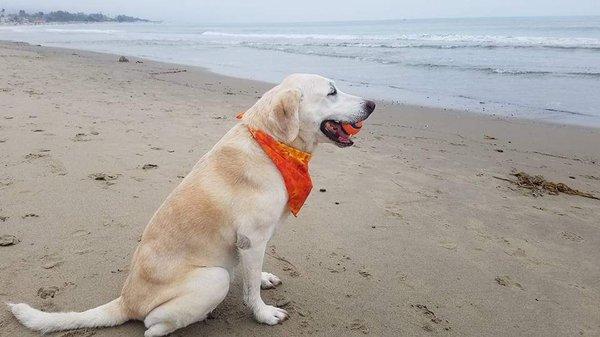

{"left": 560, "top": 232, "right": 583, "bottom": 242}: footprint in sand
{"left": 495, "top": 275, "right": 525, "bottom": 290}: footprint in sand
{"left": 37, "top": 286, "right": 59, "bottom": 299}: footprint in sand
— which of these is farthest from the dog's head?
{"left": 560, "top": 232, "right": 583, "bottom": 242}: footprint in sand

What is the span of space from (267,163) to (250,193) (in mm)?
260

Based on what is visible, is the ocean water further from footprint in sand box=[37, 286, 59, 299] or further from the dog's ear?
footprint in sand box=[37, 286, 59, 299]

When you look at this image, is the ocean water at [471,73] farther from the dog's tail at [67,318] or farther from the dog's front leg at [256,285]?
the dog's tail at [67,318]

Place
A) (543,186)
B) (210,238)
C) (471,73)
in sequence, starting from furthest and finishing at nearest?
(471,73)
(543,186)
(210,238)

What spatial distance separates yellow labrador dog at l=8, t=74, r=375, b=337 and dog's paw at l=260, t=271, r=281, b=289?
400 millimetres

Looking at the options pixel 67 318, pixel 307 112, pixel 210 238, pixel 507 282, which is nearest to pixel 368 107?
pixel 307 112

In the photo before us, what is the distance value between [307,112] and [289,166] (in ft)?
1.59

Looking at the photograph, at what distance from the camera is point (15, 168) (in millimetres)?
5625

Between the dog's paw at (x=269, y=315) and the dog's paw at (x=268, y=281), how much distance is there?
1.26ft

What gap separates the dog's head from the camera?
131 inches

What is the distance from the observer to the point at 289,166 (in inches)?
128

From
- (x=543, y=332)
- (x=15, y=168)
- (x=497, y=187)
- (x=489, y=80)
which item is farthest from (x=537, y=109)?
(x=15, y=168)

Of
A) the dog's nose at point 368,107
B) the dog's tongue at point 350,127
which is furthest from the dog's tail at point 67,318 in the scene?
the dog's nose at point 368,107

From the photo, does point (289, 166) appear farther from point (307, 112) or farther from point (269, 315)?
point (269, 315)
